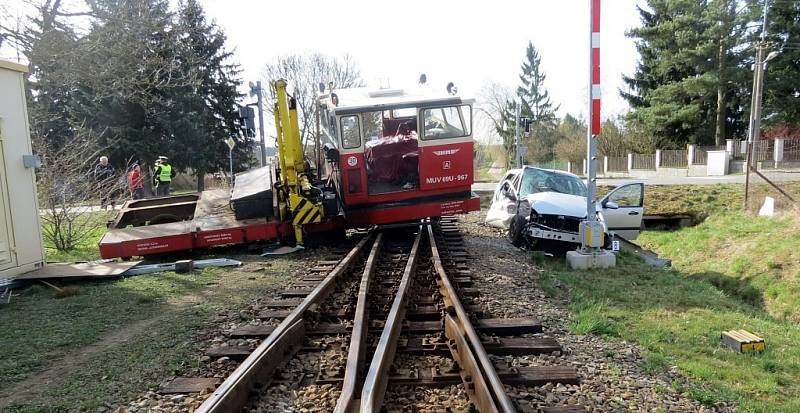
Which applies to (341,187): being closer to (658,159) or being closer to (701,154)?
(701,154)

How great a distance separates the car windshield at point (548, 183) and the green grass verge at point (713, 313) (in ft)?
6.79

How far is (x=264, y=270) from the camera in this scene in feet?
27.0

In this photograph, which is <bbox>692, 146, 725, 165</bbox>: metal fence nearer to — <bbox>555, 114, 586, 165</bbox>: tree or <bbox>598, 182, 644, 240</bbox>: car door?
<bbox>555, 114, 586, 165</bbox>: tree

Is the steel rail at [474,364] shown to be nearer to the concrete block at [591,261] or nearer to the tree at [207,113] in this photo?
the concrete block at [591,261]

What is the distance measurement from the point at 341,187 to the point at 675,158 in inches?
1263

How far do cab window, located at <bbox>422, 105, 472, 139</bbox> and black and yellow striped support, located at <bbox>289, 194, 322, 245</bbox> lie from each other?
2584 millimetres

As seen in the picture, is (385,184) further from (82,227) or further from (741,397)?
(741,397)

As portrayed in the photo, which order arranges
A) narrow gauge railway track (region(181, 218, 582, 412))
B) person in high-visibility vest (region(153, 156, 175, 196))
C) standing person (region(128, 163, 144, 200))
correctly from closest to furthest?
narrow gauge railway track (region(181, 218, 582, 412)), standing person (region(128, 163, 144, 200)), person in high-visibility vest (region(153, 156, 175, 196))

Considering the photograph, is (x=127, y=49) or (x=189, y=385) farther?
(x=127, y=49)

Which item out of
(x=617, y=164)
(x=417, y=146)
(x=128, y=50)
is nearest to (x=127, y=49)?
(x=128, y=50)

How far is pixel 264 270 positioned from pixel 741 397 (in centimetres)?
639

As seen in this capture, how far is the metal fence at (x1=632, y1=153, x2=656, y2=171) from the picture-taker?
37281 millimetres

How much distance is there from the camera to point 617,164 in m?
40.2

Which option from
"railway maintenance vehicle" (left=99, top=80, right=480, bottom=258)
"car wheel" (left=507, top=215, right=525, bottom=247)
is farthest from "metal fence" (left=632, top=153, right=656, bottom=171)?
"railway maintenance vehicle" (left=99, top=80, right=480, bottom=258)
